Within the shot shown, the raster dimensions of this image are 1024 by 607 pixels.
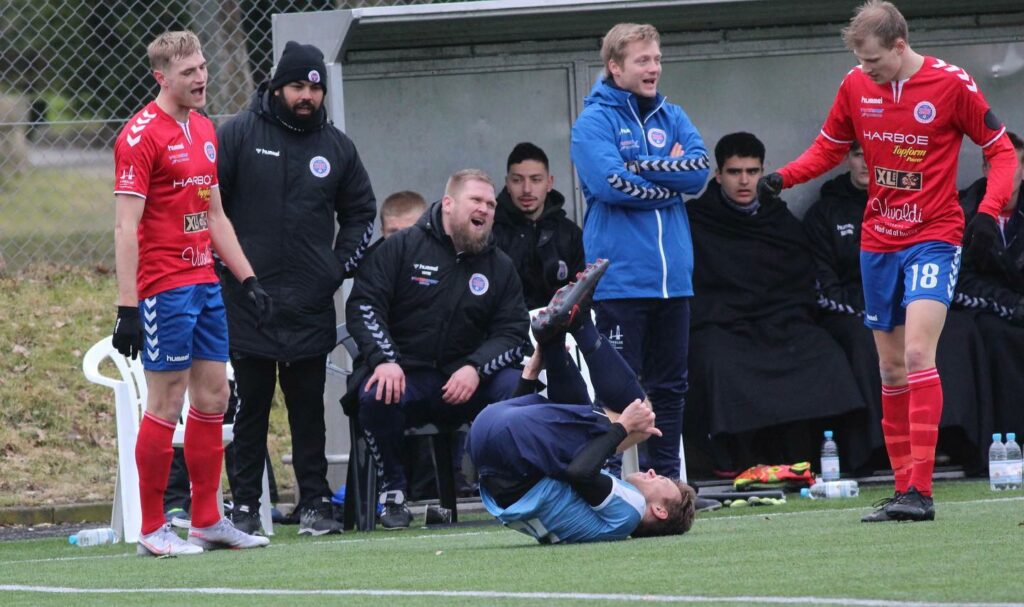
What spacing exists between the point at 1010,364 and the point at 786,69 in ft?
7.60

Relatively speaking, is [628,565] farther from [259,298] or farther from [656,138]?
[656,138]

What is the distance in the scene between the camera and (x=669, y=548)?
20.3 ft

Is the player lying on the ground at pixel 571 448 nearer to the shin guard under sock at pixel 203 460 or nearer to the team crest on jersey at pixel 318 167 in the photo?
the shin guard under sock at pixel 203 460

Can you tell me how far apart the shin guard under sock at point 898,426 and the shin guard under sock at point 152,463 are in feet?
9.69

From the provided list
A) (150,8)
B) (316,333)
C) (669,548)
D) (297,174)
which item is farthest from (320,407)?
(150,8)

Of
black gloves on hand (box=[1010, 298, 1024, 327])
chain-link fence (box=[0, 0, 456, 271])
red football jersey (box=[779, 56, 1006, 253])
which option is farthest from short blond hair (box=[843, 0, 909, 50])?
chain-link fence (box=[0, 0, 456, 271])

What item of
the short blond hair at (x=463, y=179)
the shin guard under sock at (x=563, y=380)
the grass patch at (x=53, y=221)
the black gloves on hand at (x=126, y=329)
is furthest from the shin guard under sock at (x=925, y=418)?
the grass patch at (x=53, y=221)

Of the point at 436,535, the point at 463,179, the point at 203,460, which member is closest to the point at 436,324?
the point at 463,179

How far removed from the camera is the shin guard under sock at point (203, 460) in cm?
729

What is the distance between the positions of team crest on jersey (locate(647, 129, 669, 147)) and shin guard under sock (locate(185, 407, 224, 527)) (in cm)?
255

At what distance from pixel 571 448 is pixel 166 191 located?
1.93 metres

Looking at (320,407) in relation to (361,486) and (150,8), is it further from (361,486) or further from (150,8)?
(150,8)

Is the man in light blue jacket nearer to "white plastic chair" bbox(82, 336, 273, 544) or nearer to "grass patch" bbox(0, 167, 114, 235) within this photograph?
"white plastic chair" bbox(82, 336, 273, 544)

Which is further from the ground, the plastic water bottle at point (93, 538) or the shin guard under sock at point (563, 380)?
the shin guard under sock at point (563, 380)
